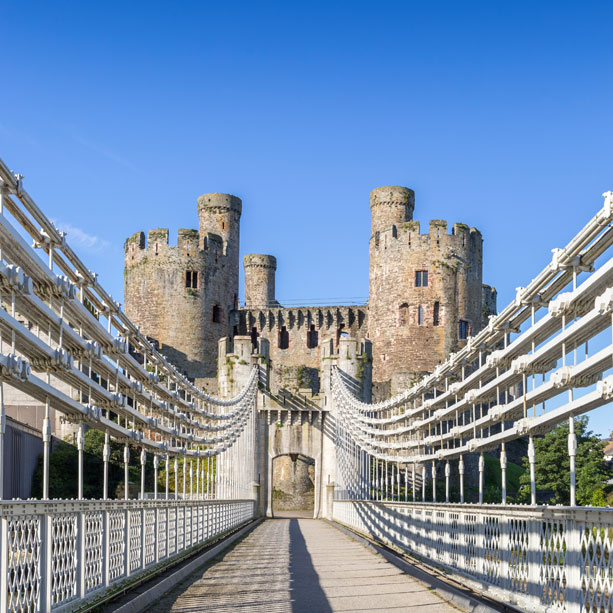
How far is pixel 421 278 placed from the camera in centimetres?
4838

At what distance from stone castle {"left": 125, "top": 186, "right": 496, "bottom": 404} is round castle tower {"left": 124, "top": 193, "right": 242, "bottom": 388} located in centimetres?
5

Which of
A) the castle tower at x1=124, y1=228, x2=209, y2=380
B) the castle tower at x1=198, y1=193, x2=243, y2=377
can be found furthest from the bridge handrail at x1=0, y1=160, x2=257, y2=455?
the castle tower at x1=198, y1=193, x2=243, y2=377

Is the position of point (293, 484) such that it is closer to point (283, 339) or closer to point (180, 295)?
point (283, 339)

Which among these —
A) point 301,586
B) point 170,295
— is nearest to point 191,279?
point 170,295

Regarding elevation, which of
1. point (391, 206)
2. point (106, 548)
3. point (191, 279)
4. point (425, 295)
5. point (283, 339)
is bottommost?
point (106, 548)

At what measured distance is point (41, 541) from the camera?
603cm

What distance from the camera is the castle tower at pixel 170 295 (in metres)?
52.2

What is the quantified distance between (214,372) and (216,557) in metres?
39.2

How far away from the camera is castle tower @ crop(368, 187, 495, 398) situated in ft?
158

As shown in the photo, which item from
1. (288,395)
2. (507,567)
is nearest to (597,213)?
(507,567)

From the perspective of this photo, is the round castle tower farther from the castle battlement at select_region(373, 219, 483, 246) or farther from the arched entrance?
the castle battlement at select_region(373, 219, 483, 246)

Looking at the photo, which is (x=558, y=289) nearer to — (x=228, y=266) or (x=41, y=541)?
(x=41, y=541)

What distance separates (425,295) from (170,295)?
13.1 metres

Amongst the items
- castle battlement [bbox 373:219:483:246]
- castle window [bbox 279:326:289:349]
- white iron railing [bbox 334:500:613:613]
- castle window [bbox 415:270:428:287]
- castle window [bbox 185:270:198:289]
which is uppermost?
castle battlement [bbox 373:219:483:246]
